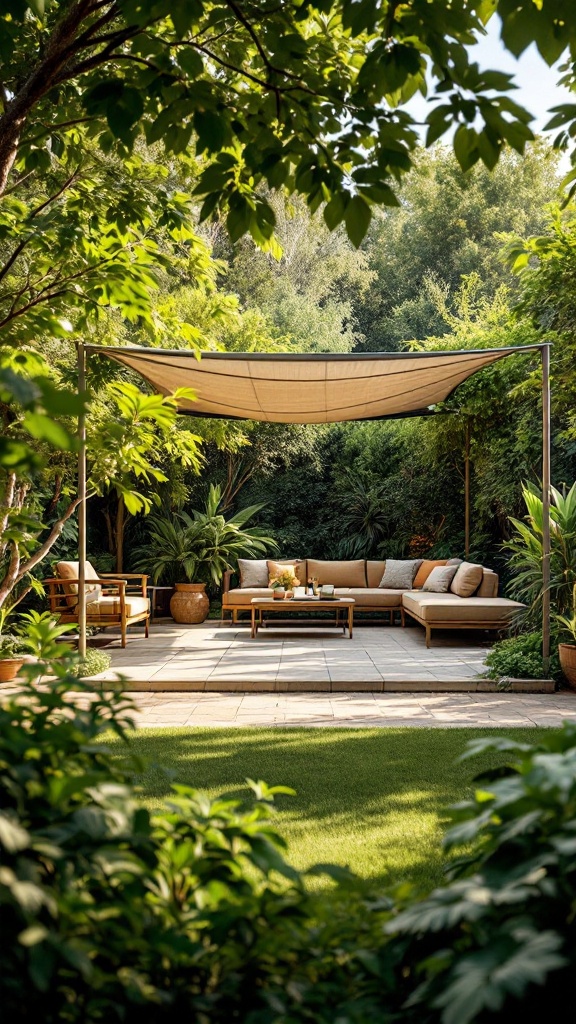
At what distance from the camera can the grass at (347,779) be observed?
3113 millimetres

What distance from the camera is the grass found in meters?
3.11

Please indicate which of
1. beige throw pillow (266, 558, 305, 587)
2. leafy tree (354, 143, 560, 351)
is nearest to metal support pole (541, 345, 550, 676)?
beige throw pillow (266, 558, 305, 587)

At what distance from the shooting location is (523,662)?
6.73m

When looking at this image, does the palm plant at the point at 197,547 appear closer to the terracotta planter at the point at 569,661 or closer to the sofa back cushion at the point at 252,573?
the sofa back cushion at the point at 252,573

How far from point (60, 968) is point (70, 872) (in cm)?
10

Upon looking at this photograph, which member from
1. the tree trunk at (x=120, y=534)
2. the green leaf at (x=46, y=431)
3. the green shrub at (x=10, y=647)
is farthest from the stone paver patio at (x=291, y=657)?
the green leaf at (x=46, y=431)

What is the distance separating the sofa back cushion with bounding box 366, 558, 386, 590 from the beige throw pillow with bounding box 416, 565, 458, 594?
124 centimetres

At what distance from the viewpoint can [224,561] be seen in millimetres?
11648

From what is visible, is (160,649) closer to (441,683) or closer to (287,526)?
(441,683)

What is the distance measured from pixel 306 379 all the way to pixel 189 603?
15.9 feet

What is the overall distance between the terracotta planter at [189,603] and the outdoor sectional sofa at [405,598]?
1.03 ft

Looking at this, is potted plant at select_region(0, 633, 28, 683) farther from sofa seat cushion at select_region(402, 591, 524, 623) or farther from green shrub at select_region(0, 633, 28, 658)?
sofa seat cushion at select_region(402, 591, 524, 623)

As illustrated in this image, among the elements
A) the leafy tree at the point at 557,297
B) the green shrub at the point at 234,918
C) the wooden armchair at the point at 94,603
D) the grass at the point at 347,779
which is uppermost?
the leafy tree at the point at 557,297

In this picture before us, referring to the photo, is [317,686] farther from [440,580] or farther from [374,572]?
[374,572]
